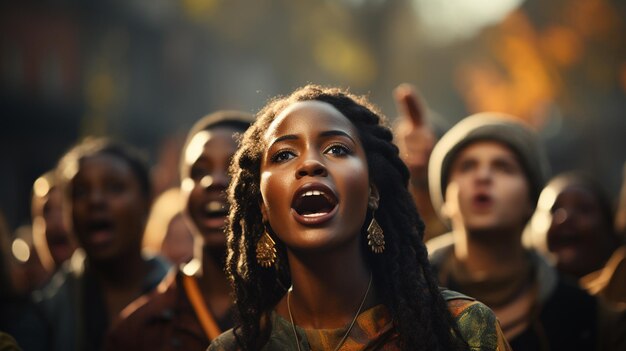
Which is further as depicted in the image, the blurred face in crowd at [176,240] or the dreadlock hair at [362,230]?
the blurred face in crowd at [176,240]

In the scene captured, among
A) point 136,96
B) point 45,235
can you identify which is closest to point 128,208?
point 45,235

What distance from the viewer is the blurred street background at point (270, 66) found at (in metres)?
25.4

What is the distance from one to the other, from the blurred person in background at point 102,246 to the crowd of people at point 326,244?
0.01 m

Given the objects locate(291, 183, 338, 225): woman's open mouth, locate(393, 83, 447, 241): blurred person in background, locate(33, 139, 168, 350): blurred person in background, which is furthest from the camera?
locate(393, 83, 447, 241): blurred person in background

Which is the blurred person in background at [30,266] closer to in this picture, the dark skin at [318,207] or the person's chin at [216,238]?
the person's chin at [216,238]

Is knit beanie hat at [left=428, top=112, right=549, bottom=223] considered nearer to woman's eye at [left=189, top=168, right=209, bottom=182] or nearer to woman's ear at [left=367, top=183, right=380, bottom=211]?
woman's eye at [left=189, top=168, right=209, bottom=182]

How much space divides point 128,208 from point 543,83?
23674mm

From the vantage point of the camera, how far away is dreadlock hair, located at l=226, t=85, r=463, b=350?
346cm

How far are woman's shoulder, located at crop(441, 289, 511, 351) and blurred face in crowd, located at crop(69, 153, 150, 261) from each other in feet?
10.7

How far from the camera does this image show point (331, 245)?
3299 millimetres

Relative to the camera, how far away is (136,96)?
105 feet

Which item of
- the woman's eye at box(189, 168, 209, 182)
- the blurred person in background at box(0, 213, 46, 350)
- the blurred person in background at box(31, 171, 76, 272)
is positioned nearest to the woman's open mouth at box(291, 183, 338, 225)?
the woman's eye at box(189, 168, 209, 182)

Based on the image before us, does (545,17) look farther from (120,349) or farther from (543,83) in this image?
(120,349)

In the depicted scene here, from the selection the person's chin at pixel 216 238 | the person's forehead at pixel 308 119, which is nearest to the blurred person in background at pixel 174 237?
the person's chin at pixel 216 238
